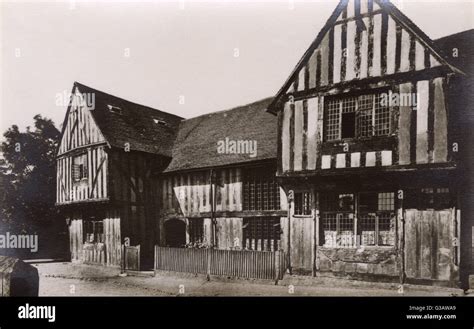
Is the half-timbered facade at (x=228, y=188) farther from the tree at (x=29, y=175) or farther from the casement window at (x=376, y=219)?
the tree at (x=29, y=175)

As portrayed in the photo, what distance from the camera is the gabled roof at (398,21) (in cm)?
1133

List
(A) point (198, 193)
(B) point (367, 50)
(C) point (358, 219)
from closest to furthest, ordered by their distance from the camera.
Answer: (B) point (367, 50), (C) point (358, 219), (A) point (198, 193)

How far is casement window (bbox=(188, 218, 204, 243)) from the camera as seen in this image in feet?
58.5

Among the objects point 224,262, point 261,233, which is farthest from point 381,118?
point 224,262

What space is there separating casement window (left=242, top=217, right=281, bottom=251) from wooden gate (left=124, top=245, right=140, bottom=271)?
4453mm

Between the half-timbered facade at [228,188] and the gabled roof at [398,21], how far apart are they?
298 centimetres

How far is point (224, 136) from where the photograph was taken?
18.9 meters

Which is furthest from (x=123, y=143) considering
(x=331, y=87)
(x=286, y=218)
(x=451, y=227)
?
(x=451, y=227)

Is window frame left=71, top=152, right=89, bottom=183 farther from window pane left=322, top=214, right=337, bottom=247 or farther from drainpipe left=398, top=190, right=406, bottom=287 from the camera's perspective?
drainpipe left=398, top=190, right=406, bottom=287

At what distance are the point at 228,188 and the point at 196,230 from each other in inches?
100

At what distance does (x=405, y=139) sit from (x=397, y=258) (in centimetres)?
336

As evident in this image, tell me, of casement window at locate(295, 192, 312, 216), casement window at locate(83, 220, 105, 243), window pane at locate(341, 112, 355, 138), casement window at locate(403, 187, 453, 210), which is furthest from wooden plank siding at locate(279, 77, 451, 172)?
casement window at locate(83, 220, 105, 243)

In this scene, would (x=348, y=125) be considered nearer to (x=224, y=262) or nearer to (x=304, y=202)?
(x=304, y=202)

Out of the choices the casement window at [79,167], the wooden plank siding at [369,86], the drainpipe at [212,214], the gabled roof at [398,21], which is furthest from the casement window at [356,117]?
the casement window at [79,167]
